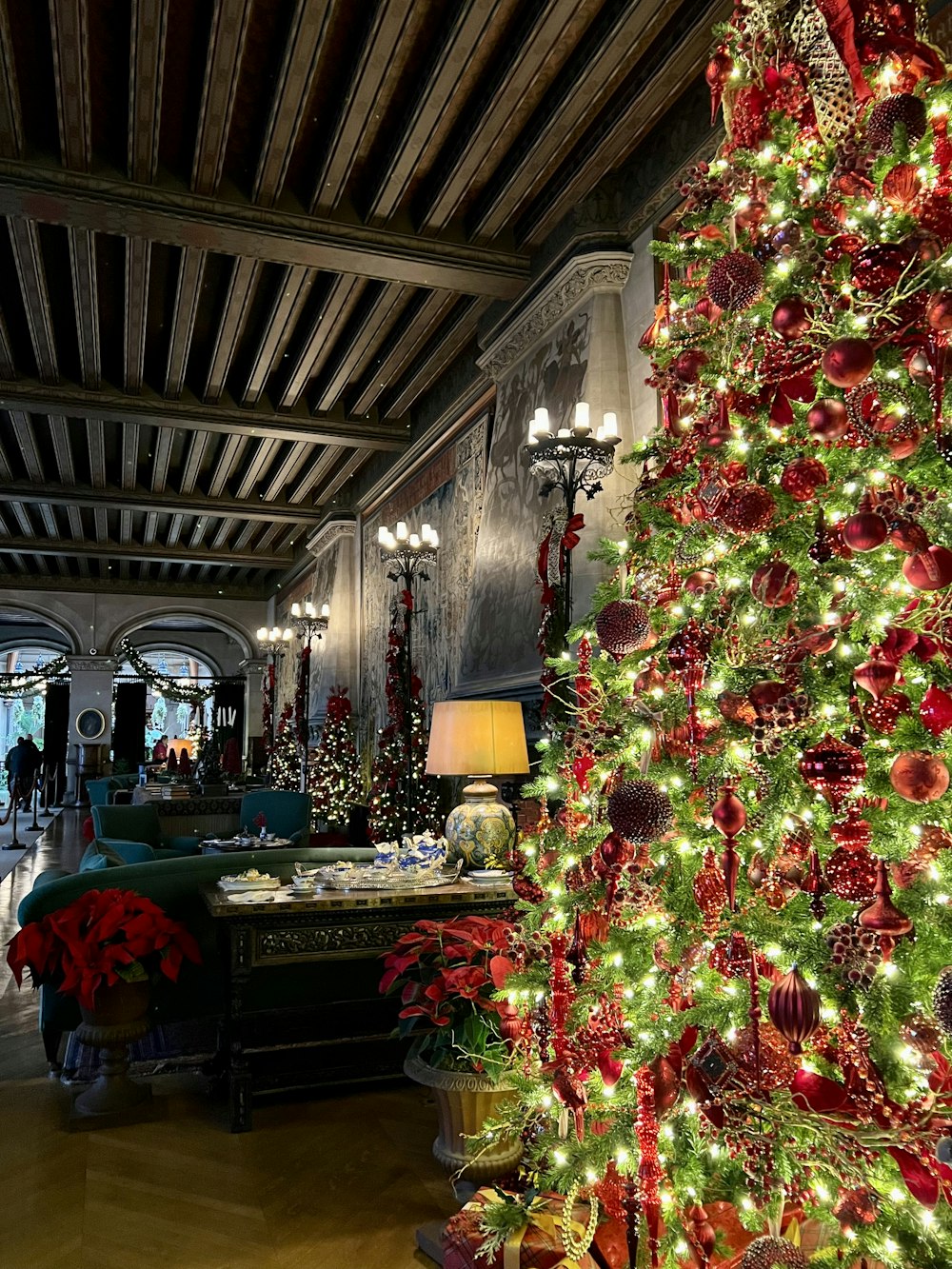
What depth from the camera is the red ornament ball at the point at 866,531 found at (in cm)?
135

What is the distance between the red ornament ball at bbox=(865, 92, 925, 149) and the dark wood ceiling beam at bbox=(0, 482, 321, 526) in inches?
429

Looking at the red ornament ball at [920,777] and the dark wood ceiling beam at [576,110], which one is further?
the dark wood ceiling beam at [576,110]

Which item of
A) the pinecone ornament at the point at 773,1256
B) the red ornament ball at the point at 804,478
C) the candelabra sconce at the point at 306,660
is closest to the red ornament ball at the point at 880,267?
the red ornament ball at the point at 804,478

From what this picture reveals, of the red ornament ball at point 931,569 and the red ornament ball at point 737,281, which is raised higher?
the red ornament ball at point 737,281

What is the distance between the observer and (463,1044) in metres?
2.87

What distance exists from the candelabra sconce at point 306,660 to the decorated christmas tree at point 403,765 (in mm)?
2242

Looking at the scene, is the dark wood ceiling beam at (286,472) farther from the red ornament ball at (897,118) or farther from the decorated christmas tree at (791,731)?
the red ornament ball at (897,118)

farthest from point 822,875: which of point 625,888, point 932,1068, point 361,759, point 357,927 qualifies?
point 361,759

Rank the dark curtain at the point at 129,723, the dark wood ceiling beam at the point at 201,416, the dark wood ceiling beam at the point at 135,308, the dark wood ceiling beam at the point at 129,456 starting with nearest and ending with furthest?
1. the dark wood ceiling beam at the point at 135,308
2. the dark wood ceiling beam at the point at 201,416
3. the dark wood ceiling beam at the point at 129,456
4. the dark curtain at the point at 129,723

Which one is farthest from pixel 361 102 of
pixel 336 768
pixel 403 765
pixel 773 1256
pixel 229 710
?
pixel 229 710

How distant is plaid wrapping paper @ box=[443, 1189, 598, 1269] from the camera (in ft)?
6.48

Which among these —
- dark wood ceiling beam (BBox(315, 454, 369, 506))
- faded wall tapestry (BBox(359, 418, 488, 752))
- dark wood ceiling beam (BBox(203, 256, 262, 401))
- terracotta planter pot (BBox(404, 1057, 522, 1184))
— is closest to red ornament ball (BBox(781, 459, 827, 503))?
terracotta planter pot (BBox(404, 1057, 522, 1184))

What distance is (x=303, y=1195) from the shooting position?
9.25 feet

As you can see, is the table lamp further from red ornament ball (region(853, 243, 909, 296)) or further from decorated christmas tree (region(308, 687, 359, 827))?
decorated christmas tree (region(308, 687, 359, 827))
